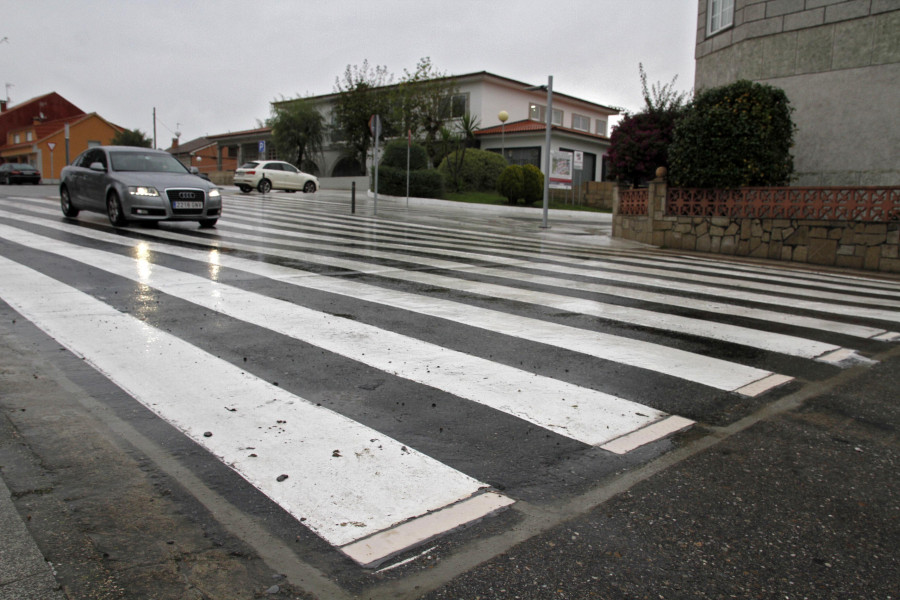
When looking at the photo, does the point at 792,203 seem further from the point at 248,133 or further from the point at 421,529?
the point at 248,133

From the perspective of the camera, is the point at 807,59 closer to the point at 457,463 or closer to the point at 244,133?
the point at 457,463

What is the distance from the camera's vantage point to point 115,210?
488 inches

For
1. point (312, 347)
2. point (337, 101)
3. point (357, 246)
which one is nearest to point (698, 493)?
point (312, 347)

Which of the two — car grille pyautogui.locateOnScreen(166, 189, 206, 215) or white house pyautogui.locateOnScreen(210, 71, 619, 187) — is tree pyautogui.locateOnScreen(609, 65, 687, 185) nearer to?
white house pyautogui.locateOnScreen(210, 71, 619, 187)

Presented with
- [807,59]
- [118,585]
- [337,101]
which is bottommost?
[118,585]

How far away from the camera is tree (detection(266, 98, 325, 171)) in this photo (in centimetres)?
4309

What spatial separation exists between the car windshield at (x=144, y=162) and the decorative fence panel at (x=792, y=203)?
10278mm

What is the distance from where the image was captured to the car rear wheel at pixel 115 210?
1228 centimetres

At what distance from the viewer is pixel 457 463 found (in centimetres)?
299

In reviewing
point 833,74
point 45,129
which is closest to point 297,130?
point 833,74

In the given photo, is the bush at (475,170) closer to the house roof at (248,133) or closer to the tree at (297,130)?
the tree at (297,130)

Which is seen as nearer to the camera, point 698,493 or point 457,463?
point 698,493

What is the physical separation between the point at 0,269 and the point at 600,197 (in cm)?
2986

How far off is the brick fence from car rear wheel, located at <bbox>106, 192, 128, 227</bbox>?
34.9 ft
